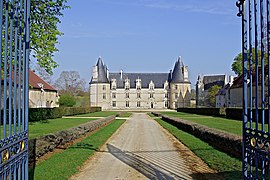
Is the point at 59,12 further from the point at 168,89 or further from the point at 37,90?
the point at 168,89

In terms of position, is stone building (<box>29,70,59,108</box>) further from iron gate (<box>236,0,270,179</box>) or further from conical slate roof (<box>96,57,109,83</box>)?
iron gate (<box>236,0,270,179</box>)

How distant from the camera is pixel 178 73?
87250mm

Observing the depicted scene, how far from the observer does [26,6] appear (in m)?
4.68

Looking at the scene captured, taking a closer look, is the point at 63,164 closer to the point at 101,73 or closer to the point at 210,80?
the point at 101,73

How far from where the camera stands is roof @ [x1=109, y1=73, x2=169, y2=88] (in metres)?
89.7

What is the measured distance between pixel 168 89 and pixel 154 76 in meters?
5.66

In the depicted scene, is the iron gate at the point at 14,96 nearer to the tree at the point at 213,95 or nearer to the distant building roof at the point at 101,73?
the tree at the point at 213,95

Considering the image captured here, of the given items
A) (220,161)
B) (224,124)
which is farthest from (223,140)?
(224,124)

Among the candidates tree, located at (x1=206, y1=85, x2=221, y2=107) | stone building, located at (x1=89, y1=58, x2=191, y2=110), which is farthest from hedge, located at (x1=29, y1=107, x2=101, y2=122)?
stone building, located at (x1=89, y1=58, x2=191, y2=110)

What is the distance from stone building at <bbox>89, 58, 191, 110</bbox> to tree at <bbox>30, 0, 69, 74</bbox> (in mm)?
66984

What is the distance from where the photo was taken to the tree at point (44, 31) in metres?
17.0

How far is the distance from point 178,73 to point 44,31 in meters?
71.7

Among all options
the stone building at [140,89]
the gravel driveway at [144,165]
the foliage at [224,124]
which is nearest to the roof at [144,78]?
the stone building at [140,89]

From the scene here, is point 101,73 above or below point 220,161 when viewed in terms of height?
above
